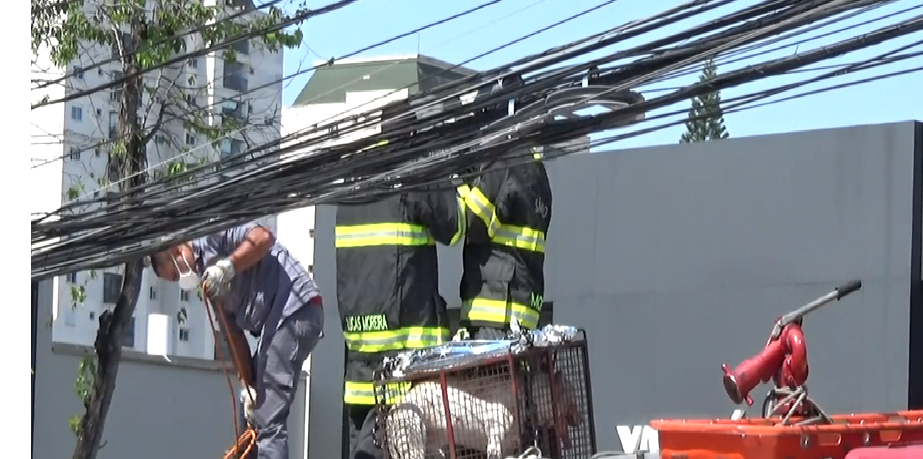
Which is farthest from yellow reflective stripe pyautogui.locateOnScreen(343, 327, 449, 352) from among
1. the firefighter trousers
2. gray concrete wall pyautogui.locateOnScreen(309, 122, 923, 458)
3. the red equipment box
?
gray concrete wall pyautogui.locateOnScreen(309, 122, 923, 458)

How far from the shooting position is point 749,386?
214 inches

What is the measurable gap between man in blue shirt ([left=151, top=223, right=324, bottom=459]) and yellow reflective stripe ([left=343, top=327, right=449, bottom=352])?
7.0 inches

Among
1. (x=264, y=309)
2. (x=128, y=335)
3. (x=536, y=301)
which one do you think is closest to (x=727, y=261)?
(x=536, y=301)

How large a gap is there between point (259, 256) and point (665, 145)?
916cm

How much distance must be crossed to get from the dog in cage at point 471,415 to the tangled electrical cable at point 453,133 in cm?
123

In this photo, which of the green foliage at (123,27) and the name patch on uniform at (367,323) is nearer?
the name patch on uniform at (367,323)

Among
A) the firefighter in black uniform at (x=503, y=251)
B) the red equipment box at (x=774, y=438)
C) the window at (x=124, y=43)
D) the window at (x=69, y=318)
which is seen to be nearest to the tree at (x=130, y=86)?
the window at (x=124, y=43)

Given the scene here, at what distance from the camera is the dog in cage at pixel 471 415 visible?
18.5ft

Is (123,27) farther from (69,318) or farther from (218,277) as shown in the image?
(69,318)

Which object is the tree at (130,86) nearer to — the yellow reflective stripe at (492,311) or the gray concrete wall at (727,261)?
the yellow reflective stripe at (492,311)

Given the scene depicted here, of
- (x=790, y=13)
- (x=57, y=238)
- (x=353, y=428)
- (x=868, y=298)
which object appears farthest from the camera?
(x=868, y=298)

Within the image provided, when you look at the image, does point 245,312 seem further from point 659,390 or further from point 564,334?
point 659,390

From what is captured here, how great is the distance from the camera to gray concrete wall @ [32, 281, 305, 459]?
1440 cm

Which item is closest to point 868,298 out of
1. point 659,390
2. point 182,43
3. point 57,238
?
point 659,390
